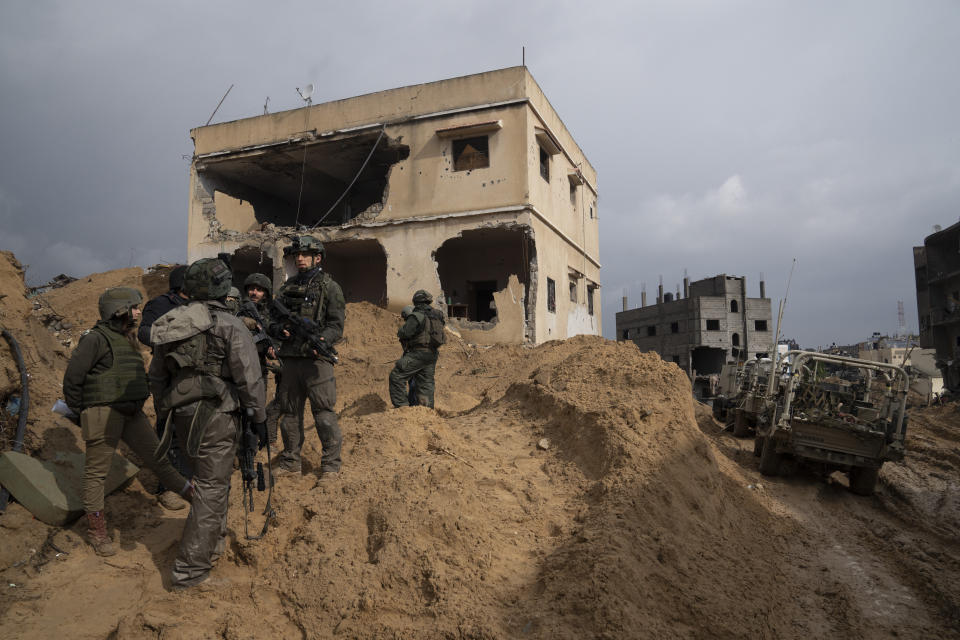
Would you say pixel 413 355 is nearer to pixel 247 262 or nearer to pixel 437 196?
pixel 437 196

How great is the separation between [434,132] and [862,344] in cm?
4164

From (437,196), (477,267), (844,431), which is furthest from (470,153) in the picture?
(844,431)

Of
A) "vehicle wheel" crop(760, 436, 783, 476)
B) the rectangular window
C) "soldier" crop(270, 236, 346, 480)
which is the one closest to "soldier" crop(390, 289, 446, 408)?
"soldier" crop(270, 236, 346, 480)

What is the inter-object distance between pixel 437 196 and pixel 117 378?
10.8m

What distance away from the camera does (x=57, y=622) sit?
117 inches

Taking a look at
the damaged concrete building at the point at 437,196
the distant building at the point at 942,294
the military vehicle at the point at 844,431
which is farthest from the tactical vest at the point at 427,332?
the distant building at the point at 942,294

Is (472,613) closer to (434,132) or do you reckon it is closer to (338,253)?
(434,132)

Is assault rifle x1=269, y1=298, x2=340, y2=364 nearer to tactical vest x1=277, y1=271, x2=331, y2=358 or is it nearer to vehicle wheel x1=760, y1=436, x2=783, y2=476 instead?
tactical vest x1=277, y1=271, x2=331, y2=358

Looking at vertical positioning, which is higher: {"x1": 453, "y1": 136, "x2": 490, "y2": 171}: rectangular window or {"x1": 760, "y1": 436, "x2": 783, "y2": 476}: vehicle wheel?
{"x1": 453, "y1": 136, "x2": 490, "y2": 171}: rectangular window

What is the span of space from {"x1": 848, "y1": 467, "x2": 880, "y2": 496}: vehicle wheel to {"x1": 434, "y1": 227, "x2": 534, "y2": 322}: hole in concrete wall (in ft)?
29.9

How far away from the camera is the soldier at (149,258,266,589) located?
3.24 metres

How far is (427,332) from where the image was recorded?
667 centimetres

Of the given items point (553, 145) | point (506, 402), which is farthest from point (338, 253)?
point (506, 402)

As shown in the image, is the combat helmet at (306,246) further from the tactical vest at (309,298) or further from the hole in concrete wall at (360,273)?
the hole in concrete wall at (360,273)
